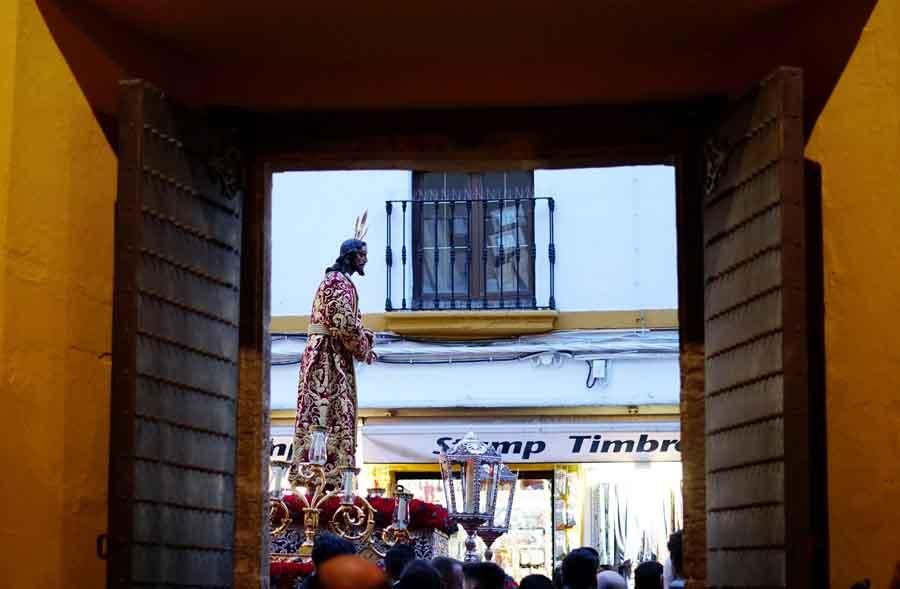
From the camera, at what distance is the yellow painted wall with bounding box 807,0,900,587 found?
15.0ft

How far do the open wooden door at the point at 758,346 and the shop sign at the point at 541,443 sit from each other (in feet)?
21.8

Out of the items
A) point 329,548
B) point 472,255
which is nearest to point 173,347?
point 329,548

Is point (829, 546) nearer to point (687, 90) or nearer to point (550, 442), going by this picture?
point (687, 90)

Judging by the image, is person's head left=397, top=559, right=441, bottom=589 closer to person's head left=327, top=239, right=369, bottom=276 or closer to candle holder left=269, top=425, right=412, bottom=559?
candle holder left=269, top=425, right=412, bottom=559

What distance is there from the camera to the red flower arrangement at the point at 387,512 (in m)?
7.25

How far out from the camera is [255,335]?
553cm

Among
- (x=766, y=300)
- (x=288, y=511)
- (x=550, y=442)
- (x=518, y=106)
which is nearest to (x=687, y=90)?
(x=518, y=106)

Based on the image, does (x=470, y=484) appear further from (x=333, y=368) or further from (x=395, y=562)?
(x=395, y=562)

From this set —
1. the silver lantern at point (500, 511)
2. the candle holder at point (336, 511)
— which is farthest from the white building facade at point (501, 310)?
the candle holder at point (336, 511)

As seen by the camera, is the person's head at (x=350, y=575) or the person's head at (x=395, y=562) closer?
the person's head at (x=350, y=575)

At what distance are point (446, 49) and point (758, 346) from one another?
1.38m

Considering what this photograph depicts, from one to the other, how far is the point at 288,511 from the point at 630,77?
279cm

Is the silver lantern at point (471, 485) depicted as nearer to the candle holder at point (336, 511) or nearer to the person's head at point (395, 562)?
the candle holder at point (336, 511)

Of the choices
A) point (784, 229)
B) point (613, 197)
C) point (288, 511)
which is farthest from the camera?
point (613, 197)
